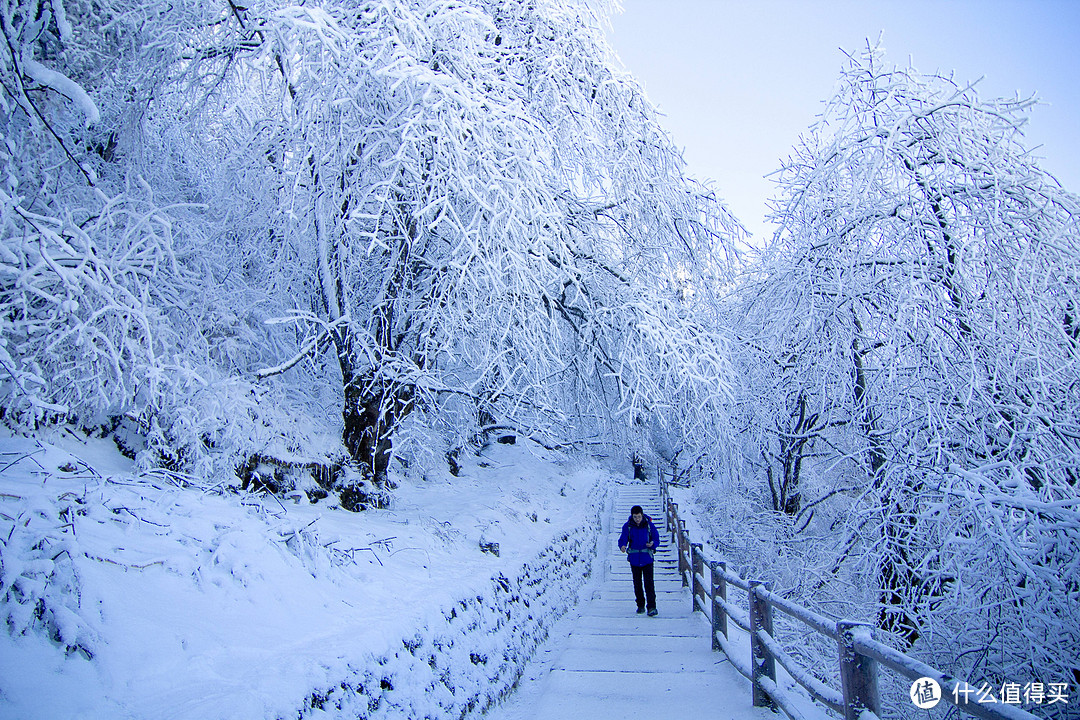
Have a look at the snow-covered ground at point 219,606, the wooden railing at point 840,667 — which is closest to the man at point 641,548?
the wooden railing at point 840,667

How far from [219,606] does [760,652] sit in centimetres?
408

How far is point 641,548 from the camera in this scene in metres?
8.28

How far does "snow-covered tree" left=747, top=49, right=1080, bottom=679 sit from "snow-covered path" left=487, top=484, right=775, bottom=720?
2065mm

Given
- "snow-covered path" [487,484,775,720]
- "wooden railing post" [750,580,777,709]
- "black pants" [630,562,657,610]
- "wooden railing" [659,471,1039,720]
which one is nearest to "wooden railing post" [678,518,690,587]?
"snow-covered path" [487,484,775,720]

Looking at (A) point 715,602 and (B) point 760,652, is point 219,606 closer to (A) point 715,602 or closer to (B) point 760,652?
(B) point 760,652

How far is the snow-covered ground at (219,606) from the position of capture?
96.7 inches

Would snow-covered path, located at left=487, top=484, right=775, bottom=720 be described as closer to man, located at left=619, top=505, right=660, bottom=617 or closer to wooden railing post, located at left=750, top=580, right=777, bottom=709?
wooden railing post, located at left=750, top=580, right=777, bottom=709

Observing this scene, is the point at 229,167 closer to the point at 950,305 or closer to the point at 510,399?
the point at 510,399

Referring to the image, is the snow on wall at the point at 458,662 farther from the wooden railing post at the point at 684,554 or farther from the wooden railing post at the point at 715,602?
the wooden railing post at the point at 684,554

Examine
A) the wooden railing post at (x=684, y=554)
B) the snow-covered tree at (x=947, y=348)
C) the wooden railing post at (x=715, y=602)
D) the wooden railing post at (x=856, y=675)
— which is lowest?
the wooden railing post at (x=684, y=554)

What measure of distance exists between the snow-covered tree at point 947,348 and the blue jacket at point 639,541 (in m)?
2.51

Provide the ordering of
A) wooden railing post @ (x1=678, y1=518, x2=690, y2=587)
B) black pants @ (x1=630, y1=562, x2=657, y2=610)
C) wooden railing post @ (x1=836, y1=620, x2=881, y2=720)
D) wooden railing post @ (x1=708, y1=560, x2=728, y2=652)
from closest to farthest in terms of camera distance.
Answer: wooden railing post @ (x1=836, y1=620, x2=881, y2=720)
wooden railing post @ (x1=708, y1=560, x2=728, y2=652)
black pants @ (x1=630, y1=562, x2=657, y2=610)
wooden railing post @ (x1=678, y1=518, x2=690, y2=587)

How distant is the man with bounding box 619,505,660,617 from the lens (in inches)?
327

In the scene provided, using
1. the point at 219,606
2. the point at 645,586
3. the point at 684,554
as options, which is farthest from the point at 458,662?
the point at 684,554
